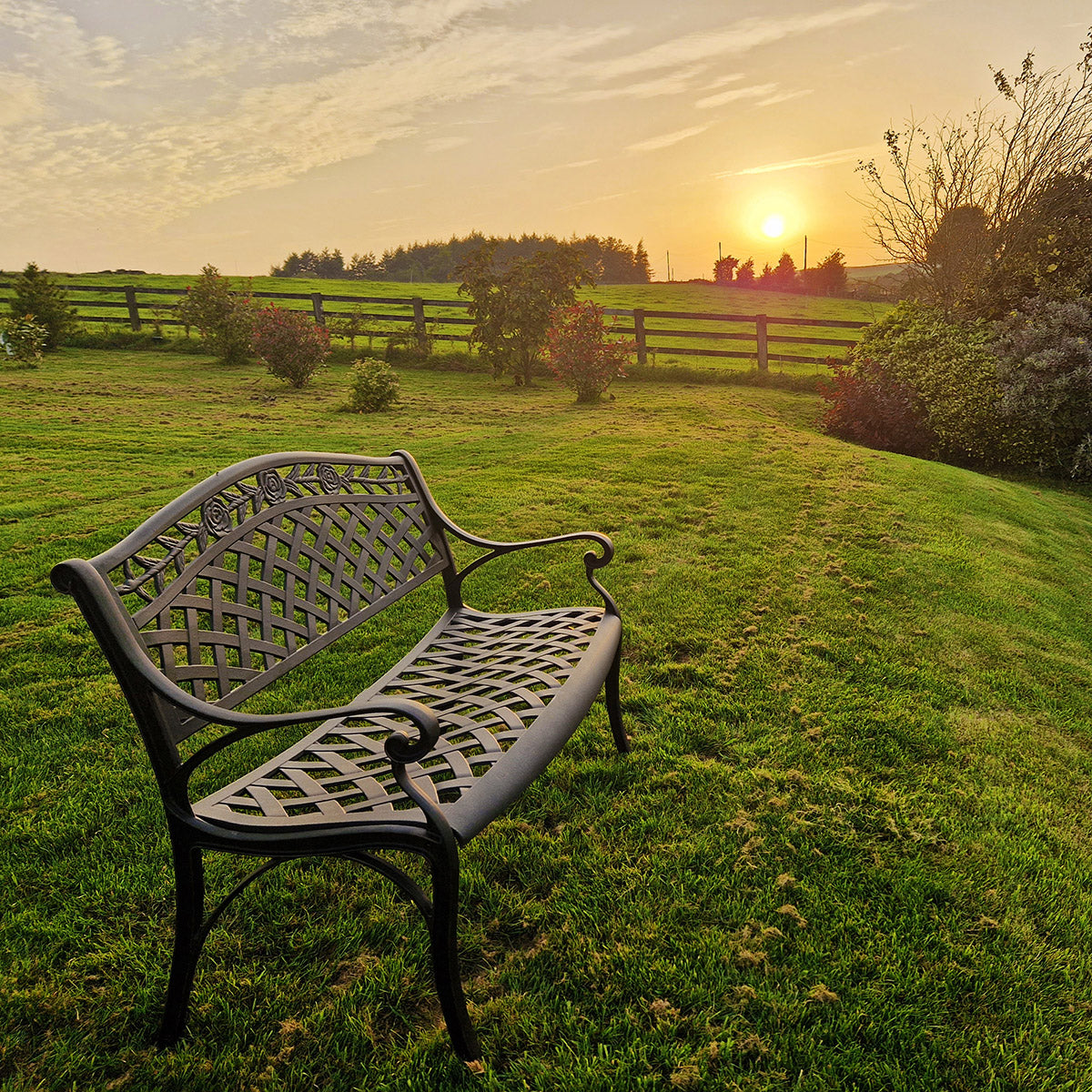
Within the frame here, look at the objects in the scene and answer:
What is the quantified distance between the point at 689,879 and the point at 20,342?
18874 mm

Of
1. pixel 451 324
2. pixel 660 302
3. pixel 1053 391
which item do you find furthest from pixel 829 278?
pixel 1053 391

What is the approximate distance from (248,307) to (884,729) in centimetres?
1803

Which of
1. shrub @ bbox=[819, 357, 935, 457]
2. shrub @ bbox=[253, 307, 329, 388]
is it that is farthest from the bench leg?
shrub @ bbox=[253, 307, 329, 388]

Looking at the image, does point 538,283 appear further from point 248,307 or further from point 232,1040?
point 232,1040

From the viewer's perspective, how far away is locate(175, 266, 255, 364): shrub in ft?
56.2

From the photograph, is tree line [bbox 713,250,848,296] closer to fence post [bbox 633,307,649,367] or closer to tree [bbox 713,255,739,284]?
tree [bbox 713,255,739,284]

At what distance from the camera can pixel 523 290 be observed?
50.1 ft

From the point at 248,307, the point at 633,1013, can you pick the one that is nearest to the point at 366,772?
the point at 633,1013

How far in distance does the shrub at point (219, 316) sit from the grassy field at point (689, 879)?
14.0 meters

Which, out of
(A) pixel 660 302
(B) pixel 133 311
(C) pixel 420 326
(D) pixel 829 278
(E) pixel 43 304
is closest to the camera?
(E) pixel 43 304

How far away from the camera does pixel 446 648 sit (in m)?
2.60

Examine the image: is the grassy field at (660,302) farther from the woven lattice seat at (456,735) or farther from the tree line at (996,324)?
the woven lattice seat at (456,735)

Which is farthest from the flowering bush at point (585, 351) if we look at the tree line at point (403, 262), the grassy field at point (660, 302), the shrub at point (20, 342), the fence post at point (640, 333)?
the tree line at point (403, 262)

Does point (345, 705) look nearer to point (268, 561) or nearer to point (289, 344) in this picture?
point (268, 561)
